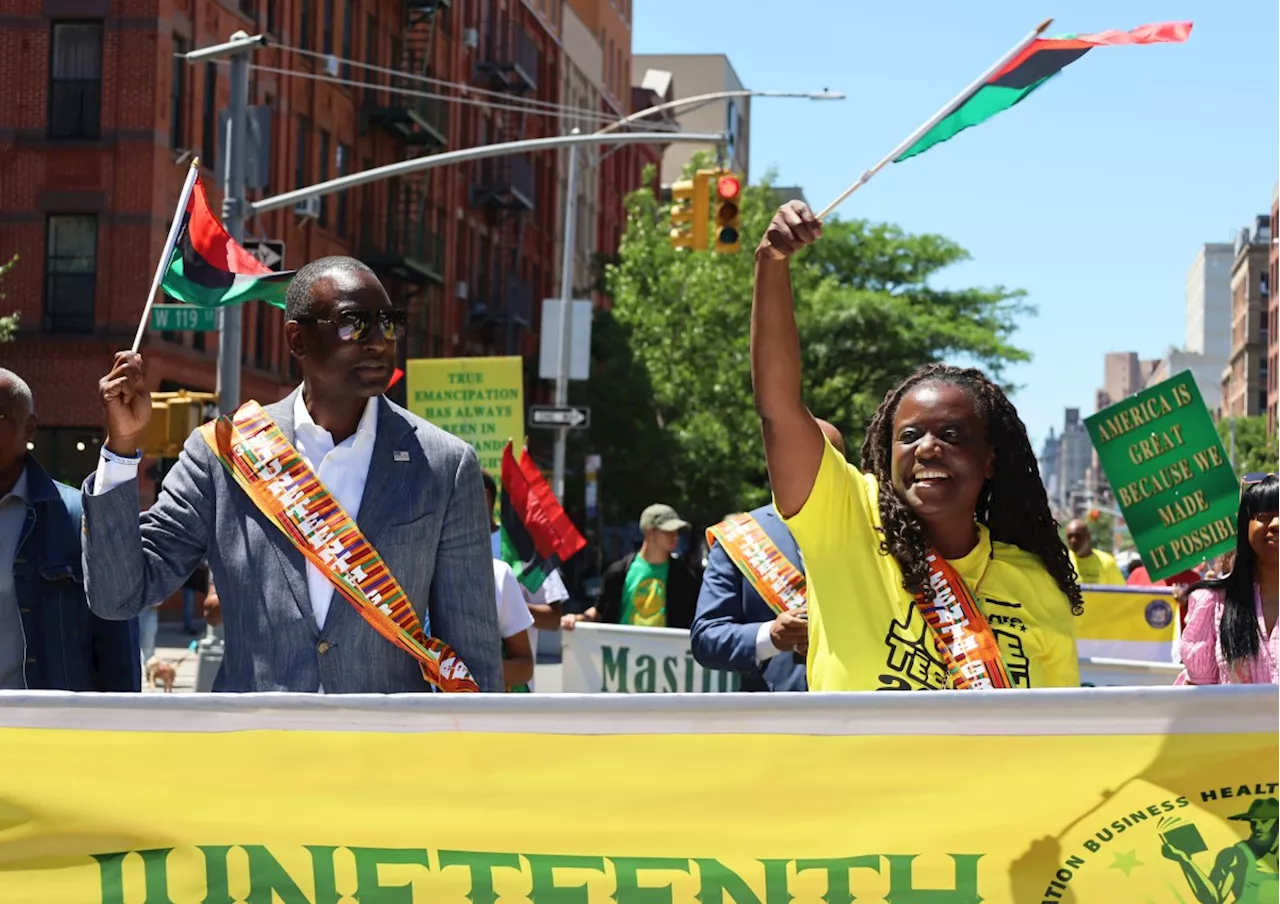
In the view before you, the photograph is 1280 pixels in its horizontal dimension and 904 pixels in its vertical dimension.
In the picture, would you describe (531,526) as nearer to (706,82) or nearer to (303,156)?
(303,156)

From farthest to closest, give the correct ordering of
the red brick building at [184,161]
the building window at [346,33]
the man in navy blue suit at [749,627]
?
the building window at [346,33] < the red brick building at [184,161] < the man in navy blue suit at [749,627]

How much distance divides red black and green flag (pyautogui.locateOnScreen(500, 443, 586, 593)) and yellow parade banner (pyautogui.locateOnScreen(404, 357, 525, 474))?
12.2 feet

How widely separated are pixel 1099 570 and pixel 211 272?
9622 mm

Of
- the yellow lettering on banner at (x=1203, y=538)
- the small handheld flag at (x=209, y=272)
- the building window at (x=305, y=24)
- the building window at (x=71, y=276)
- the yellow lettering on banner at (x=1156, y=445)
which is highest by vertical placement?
the building window at (x=305, y=24)

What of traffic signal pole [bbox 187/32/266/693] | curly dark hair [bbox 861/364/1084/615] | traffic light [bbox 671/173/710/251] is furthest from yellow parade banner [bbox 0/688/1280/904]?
traffic light [bbox 671/173/710/251]

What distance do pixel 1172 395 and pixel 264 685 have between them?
642 cm

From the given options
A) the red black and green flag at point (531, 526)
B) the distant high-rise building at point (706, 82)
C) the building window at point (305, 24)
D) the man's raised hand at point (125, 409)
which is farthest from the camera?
the distant high-rise building at point (706, 82)

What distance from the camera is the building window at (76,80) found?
30703mm

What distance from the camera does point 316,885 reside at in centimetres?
330

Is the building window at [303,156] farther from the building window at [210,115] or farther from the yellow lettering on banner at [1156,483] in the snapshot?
the yellow lettering on banner at [1156,483]

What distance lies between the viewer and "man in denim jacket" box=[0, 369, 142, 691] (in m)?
4.95

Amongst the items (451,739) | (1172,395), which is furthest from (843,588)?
Result: (1172,395)

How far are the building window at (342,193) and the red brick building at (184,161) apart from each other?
0.19 feet

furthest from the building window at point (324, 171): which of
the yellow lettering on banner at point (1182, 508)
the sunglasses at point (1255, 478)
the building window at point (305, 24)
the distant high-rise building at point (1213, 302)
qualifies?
the distant high-rise building at point (1213, 302)
